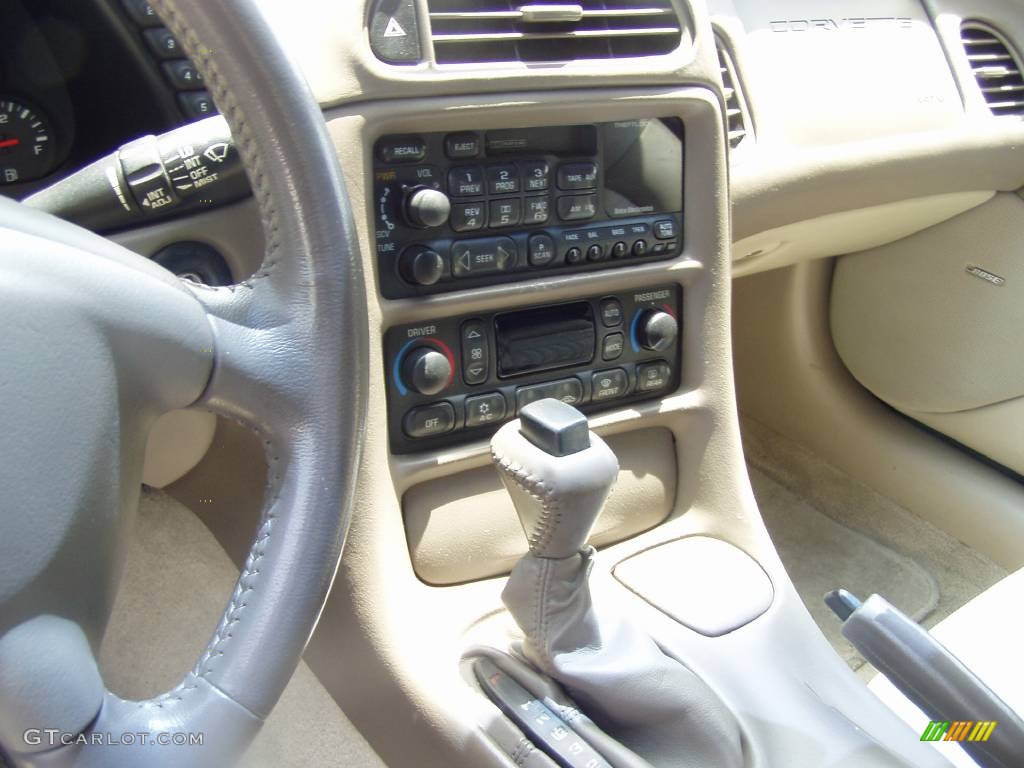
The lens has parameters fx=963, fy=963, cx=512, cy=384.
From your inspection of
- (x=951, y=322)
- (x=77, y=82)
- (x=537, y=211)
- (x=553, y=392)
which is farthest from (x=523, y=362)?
(x=951, y=322)

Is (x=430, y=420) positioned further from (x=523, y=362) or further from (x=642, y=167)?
(x=642, y=167)

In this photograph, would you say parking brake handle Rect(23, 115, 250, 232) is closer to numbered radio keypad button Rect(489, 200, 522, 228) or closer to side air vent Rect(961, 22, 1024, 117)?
numbered radio keypad button Rect(489, 200, 522, 228)

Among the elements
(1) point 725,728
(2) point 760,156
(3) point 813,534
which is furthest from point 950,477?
(1) point 725,728

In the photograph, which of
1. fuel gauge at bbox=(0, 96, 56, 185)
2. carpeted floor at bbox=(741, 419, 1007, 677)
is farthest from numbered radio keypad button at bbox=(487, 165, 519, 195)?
carpeted floor at bbox=(741, 419, 1007, 677)

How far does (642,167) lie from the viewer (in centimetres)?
Result: 106

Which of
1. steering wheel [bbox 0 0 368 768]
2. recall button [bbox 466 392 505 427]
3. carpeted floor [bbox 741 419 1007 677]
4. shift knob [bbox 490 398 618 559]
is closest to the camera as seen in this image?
steering wheel [bbox 0 0 368 768]

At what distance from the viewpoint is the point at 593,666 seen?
2.77 ft

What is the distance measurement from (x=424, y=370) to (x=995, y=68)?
1.26 m

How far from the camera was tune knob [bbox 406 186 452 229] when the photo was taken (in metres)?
0.88

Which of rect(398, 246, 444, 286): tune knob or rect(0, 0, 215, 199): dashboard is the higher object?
rect(0, 0, 215, 199): dashboard

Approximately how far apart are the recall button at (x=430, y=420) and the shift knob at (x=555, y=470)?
0.64 feet

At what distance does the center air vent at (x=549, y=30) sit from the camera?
91 centimetres

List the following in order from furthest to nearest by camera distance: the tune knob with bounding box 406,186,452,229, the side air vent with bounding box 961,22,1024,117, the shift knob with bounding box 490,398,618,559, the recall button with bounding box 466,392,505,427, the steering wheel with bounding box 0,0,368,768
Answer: the side air vent with bounding box 961,22,1024,117
the recall button with bounding box 466,392,505,427
the tune knob with bounding box 406,186,452,229
the shift knob with bounding box 490,398,618,559
the steering wheel with bounding box 0,0,368,768

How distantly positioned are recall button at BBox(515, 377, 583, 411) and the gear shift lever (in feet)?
0.78
